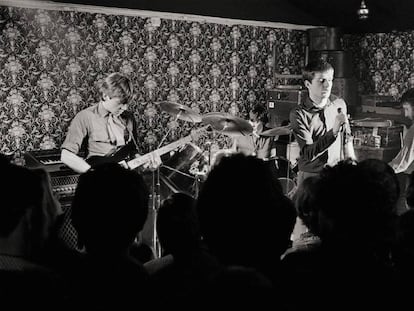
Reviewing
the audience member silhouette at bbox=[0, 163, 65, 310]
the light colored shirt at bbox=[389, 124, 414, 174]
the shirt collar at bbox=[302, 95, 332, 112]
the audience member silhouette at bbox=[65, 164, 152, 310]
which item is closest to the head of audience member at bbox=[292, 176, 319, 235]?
the audience member silhouette at bbox=[65, 164, 152, 310]

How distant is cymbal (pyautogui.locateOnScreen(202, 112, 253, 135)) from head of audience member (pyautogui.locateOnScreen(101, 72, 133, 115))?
0.88 m

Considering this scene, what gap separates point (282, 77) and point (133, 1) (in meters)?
2.29

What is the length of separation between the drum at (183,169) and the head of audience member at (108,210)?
3212mm

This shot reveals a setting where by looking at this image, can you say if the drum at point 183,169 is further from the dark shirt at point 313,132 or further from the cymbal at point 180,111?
the dark shirt at point 313,132

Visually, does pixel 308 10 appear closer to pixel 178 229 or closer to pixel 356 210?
pixel 178 229

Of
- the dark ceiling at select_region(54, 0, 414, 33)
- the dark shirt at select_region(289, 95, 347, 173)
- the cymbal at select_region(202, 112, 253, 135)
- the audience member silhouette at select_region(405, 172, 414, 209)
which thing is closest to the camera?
the audience member silhouette at select_region(405, 172, 414, 209)

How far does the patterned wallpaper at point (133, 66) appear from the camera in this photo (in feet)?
16.4

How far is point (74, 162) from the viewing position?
4.35 metres

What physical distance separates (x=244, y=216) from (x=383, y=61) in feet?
20.5

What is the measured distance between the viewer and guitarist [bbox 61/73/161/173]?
4516 millimetres

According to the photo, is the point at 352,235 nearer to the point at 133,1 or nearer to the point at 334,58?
the point at 133,1

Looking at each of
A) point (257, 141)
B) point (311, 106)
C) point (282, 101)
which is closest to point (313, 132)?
point (311, 106)

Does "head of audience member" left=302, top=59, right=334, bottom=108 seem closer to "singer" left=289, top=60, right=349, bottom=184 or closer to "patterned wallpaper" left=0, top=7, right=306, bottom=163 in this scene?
"singer" left=289, top=60, right=349, bottom=184

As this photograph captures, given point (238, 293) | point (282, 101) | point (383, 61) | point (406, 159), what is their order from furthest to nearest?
point (383, 61)
point (282, 101)
point (406, 159)
point (238, 293)
